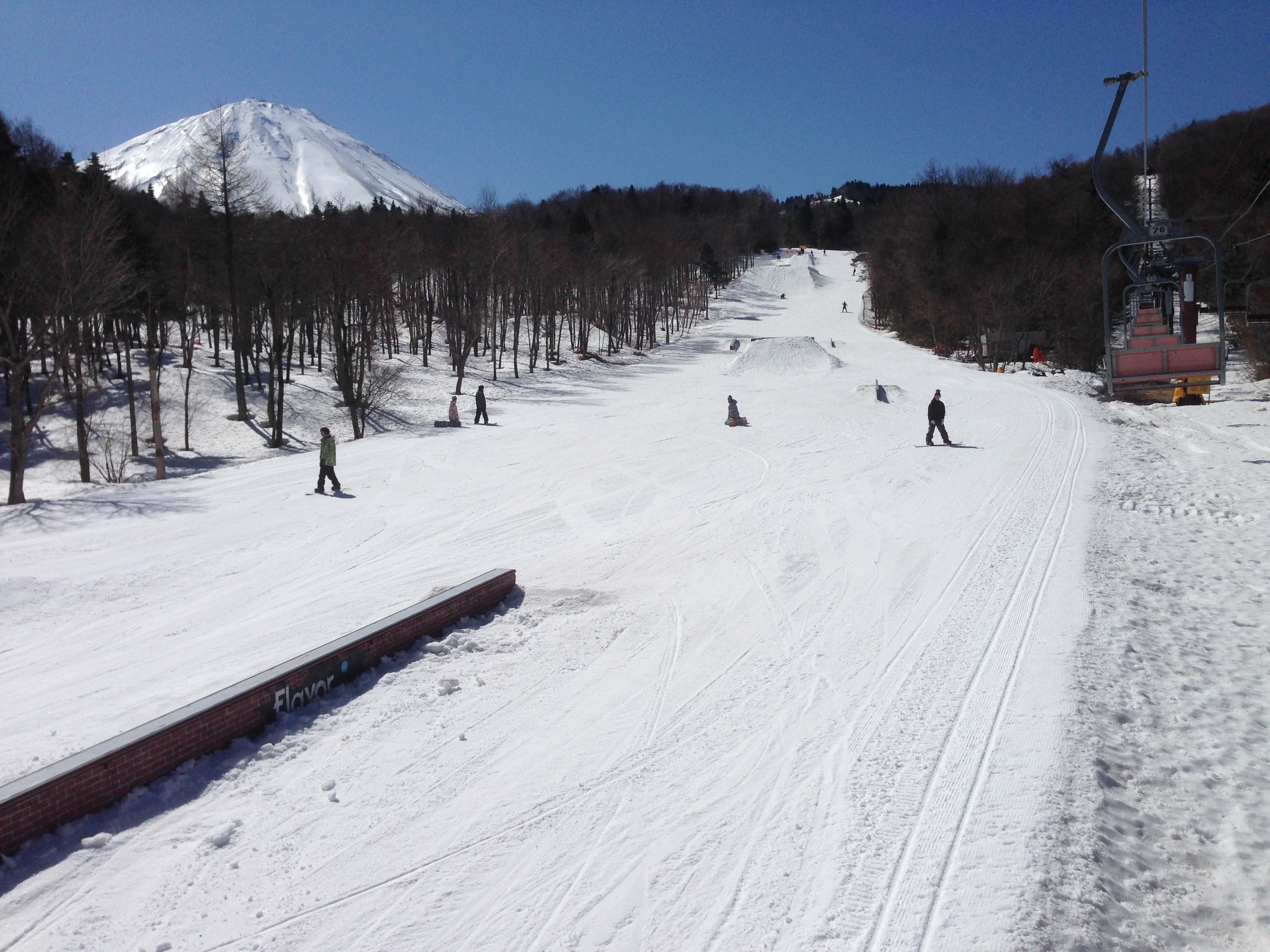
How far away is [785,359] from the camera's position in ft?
155

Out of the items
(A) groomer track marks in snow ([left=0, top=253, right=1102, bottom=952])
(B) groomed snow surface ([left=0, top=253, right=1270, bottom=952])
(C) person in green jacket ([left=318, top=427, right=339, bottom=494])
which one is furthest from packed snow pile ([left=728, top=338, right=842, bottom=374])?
(C) person in green jacket ([left=318, top=427, right=339, bottom=494])

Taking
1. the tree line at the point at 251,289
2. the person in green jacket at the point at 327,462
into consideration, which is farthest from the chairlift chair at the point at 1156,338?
the tree line at the point at 251,289

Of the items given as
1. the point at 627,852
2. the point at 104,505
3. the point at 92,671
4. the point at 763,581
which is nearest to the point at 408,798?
the point at 627,852

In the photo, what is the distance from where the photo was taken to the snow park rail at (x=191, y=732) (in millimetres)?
5719

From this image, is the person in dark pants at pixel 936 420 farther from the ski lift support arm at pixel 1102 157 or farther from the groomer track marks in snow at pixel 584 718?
the ski lift support arm at pixel 1102 157

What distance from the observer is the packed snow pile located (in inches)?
1823

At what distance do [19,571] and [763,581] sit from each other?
1184 cm

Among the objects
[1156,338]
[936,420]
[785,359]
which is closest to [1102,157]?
[1156,338]

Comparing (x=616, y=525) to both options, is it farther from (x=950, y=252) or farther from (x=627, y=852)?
(x=950, y=252)

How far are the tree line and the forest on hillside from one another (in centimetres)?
2373

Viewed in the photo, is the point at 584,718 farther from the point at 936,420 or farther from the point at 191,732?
the point at 936,420

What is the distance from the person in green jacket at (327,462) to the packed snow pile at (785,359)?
31.5m

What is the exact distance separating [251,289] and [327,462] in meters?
22.8

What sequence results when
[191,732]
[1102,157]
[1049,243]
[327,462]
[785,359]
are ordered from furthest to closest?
[1049,243]
[785,359]
[327,462]
[1102,157]
[191,732]
